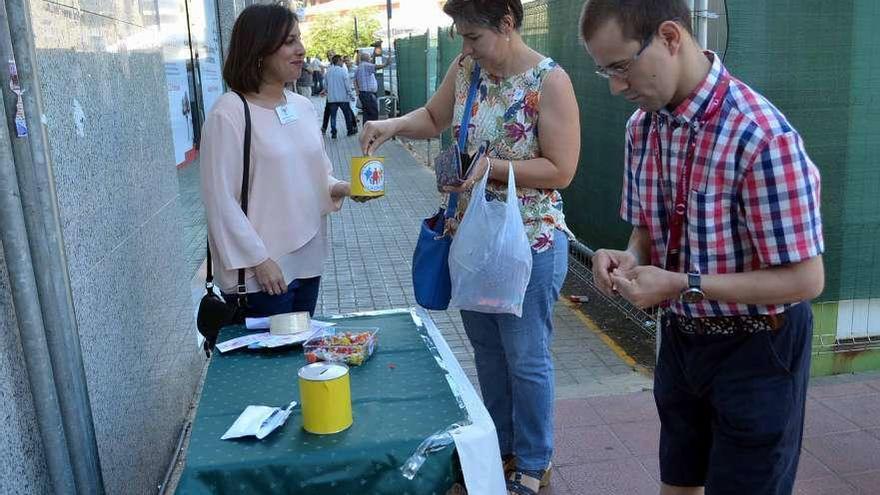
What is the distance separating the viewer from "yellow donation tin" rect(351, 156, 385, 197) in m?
2.42

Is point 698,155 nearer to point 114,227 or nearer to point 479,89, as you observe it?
point 479,89

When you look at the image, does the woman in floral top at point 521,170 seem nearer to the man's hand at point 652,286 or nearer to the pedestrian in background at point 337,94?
the man's hand at point 652,286

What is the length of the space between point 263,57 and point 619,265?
1.45 metres

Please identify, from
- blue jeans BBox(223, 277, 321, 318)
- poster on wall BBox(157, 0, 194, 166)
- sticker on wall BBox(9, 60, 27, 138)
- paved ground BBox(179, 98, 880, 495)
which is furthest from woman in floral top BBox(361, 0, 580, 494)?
poster on wall BBox(157, 0, 194, 166)

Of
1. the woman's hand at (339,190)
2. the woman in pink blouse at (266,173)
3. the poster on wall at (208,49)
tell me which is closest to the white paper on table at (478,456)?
the woman in pink blouse at (266,173)

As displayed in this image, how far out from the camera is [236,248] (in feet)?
8.13

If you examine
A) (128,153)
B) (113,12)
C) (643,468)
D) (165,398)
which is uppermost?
(113,12)

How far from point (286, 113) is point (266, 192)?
297 mm

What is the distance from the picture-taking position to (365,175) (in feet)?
7.97

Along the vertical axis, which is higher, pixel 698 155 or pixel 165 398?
pixel 698 155

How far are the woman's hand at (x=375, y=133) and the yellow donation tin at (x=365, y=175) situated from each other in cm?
37

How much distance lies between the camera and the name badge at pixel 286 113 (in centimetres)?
260

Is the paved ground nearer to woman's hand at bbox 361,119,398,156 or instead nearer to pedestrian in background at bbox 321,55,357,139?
woman's hand at bbox 361,119,398,156

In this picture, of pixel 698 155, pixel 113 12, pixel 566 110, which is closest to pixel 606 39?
pixel 698 155
